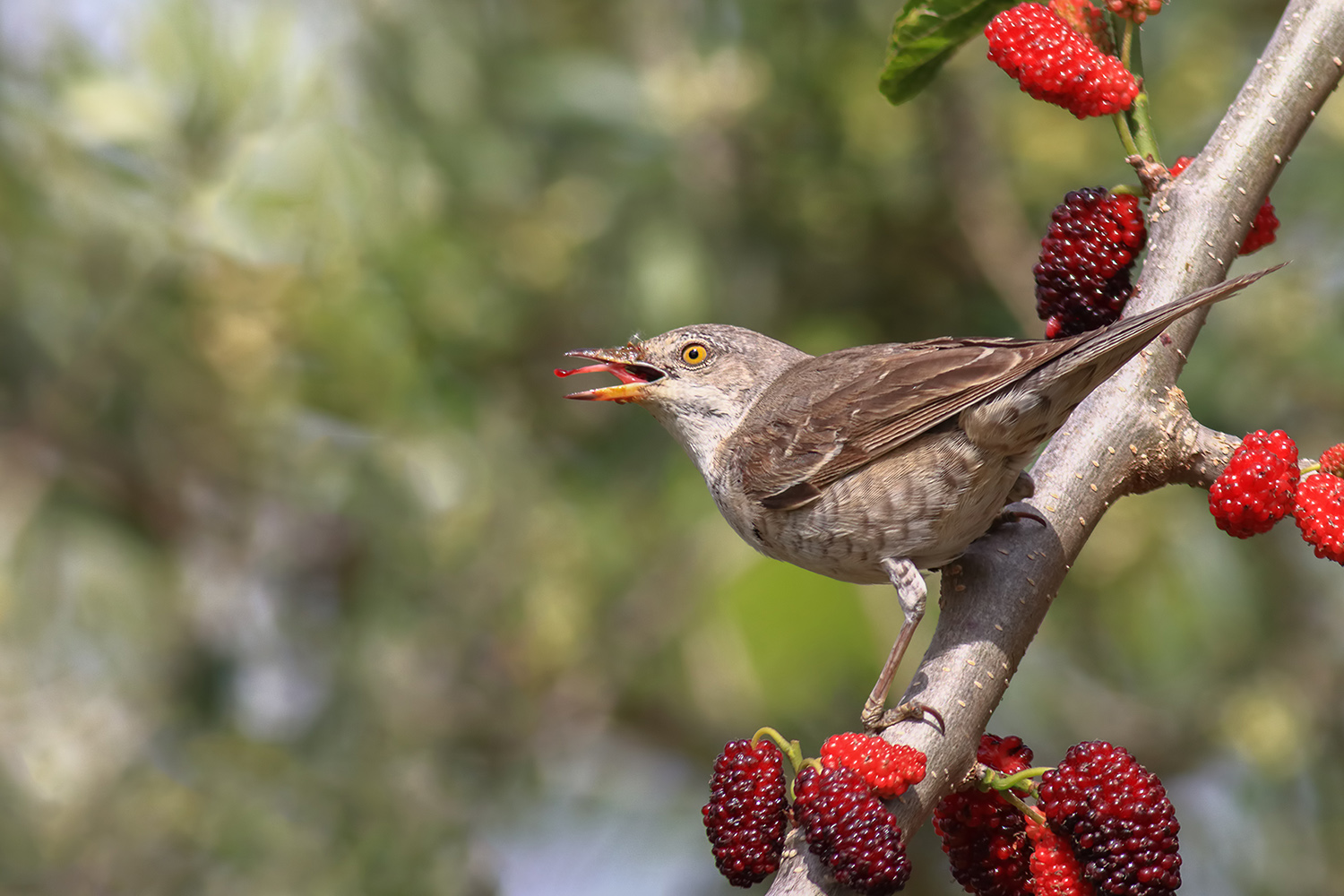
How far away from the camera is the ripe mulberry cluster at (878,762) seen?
2.26 meters

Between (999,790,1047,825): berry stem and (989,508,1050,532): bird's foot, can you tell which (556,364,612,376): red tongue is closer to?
(989,508,1050,532): bird's foot

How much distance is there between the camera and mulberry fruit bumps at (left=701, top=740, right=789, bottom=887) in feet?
7.62

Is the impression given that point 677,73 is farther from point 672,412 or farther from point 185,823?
point 185,823

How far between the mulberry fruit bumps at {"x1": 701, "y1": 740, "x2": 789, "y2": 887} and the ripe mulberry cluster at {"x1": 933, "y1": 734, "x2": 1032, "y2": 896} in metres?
0.41

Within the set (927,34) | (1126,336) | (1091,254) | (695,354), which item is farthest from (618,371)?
(1126,336)

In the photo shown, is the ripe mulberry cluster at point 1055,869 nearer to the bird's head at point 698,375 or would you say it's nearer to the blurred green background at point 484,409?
the bird's head at point 698,375

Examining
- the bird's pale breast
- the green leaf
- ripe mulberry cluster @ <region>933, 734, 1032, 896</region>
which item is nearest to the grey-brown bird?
the bird's pale breast

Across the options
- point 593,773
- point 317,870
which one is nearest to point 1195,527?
point 593,773

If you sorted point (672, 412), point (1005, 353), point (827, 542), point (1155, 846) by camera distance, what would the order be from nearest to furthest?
1. point (1155, 846)
2. point (1005, 353)
3. point (827, 542)
4. point (672, 412)

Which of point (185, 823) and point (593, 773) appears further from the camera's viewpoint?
point (593, 773)

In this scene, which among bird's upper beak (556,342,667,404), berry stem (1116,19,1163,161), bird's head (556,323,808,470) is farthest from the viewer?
bird's head (556,323,808,470)

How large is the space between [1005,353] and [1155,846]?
4.13ft

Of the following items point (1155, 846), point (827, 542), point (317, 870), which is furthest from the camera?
point (317, 870)

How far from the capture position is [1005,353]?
310 cm
